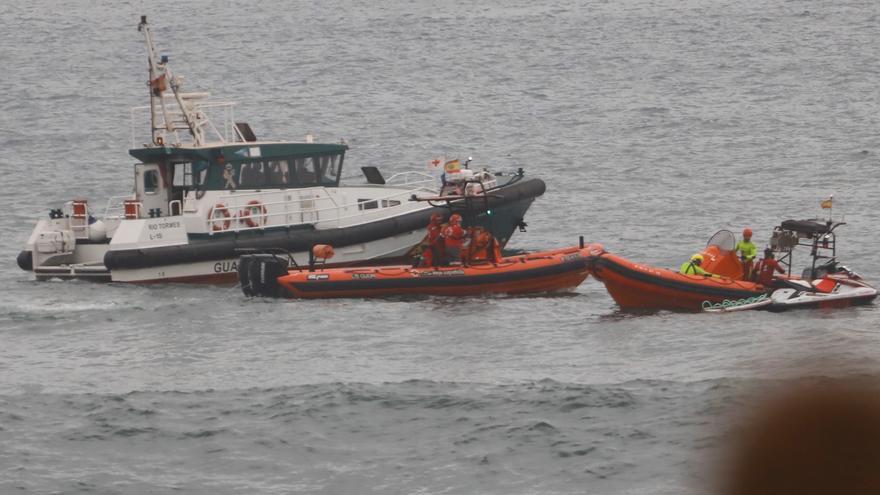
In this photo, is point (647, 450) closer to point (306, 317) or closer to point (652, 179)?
point (306, 317)

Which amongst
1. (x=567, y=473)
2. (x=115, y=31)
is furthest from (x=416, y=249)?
(x=115, y=31)

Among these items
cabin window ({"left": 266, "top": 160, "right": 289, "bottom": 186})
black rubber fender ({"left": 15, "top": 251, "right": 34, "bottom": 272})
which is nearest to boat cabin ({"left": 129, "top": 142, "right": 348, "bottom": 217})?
cabin window ({"left": 266, "top": 160, "right": 289, "bottom": 186})

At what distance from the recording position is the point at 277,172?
3572 centimetres

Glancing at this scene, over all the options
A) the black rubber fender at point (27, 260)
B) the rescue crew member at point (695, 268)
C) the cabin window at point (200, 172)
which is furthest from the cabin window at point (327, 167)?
the rescue crew member at point (695, 268)

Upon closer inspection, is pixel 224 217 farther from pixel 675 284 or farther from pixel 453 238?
pixel 675 284

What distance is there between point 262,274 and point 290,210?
3.81 meters

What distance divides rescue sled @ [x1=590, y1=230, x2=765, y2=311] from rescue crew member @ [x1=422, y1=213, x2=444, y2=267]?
3.32 metres

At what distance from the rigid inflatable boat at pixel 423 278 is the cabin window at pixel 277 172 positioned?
3.87m

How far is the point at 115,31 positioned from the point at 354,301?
192 feet

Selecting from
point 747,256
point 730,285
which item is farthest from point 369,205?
point 730,285

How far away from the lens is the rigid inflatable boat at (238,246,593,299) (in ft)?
103

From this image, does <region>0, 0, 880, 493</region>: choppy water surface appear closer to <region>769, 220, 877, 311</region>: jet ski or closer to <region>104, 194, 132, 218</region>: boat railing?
<region>769, 220, 877, 311</region>: jet ski

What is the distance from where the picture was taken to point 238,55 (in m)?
78.4

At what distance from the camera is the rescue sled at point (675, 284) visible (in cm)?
2941
